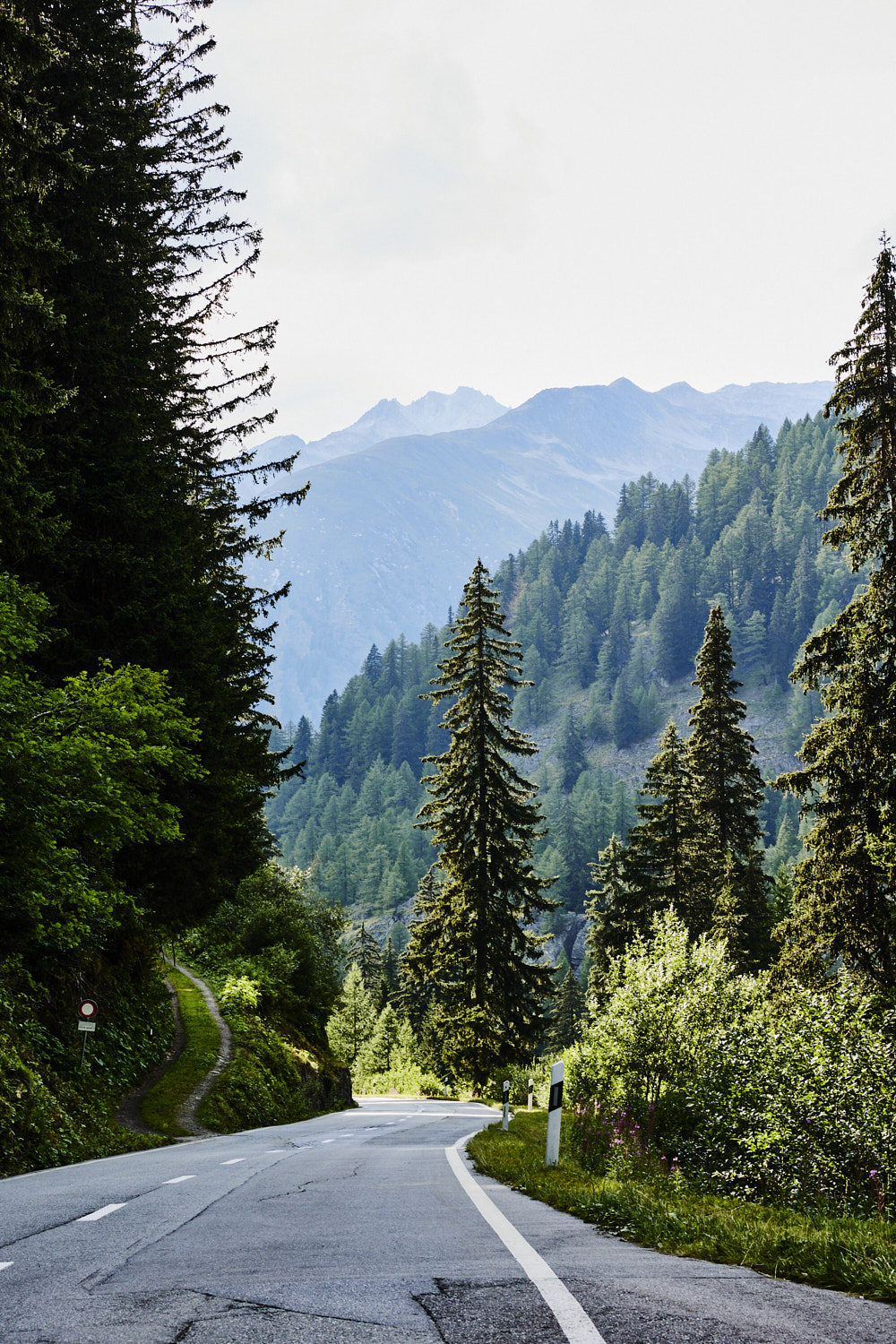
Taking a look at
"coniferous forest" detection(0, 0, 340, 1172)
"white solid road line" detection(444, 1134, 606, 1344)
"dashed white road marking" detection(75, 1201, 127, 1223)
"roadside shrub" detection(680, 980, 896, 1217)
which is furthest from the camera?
"coniferous forest" detection(0, 0, 340, 1172)

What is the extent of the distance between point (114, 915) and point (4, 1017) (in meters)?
3.06

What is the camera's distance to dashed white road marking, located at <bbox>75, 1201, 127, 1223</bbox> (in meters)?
6.64

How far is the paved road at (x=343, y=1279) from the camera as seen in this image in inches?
137

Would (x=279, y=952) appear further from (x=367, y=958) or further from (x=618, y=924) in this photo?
(x=367, y=958)

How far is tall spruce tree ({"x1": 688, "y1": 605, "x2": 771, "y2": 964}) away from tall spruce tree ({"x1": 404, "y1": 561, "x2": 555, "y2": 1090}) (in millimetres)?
8448

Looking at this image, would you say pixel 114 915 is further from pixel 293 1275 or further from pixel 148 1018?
pixel 293 1275

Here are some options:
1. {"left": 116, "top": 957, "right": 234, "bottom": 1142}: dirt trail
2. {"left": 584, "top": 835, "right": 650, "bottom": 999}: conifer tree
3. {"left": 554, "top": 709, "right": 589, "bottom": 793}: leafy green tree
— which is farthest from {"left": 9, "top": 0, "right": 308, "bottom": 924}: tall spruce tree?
{"left": 554, "top": 709, "right": 589, "bottom": 793}: leafy green tree

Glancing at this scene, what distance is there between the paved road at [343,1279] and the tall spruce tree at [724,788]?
32.6 metres

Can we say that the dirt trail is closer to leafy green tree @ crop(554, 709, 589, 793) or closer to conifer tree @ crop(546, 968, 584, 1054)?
conifer tree @ crop(546, 968, 584, 1054)

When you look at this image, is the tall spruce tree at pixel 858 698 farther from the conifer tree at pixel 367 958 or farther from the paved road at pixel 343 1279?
the conifer tree at pixel 367 958

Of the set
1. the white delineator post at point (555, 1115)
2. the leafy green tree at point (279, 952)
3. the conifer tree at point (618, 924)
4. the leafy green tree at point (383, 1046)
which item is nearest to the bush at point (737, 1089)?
the white delineator post at point (555, 1115)

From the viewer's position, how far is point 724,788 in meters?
40.5

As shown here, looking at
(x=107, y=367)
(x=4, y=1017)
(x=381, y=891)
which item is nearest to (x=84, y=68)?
(x=107, y=367)

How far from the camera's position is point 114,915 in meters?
18.5
